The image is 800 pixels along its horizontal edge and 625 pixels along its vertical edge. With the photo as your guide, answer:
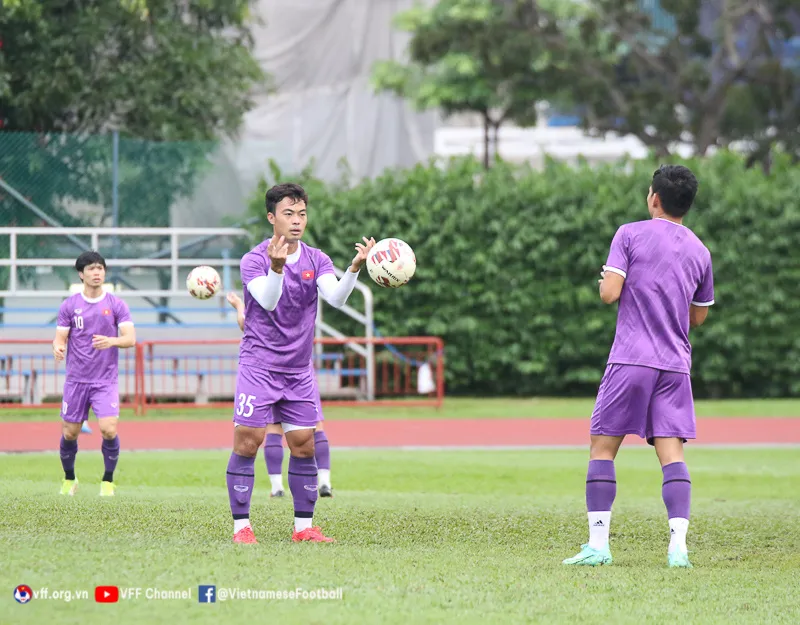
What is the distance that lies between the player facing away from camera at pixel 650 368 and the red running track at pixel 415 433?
9753 mm

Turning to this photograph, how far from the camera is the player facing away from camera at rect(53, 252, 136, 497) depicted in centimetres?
1161

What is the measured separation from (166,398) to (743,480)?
1121 centimetres

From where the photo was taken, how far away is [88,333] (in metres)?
11.8

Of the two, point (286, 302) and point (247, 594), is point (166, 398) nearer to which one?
point (286, 302)

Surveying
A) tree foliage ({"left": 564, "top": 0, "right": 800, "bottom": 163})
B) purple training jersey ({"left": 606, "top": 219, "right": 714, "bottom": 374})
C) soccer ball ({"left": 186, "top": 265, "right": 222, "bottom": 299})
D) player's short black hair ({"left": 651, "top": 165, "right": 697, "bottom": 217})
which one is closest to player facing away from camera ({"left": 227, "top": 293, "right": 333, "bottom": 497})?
soccer ball ({"left": 186, "top": 265, "right": 222, "bottom": 299})

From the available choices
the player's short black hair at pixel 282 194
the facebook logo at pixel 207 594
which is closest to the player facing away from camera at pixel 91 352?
the player's short black hair at pixel 282 194

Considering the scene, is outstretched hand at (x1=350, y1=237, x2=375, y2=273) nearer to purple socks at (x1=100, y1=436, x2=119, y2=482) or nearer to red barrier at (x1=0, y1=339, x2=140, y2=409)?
purple socks at (x1=100, y1=436, x2=119, y2=482)

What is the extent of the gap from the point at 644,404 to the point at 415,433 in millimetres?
11478

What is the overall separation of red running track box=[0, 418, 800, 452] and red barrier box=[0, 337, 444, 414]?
106 centimetres

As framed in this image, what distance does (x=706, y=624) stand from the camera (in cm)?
611

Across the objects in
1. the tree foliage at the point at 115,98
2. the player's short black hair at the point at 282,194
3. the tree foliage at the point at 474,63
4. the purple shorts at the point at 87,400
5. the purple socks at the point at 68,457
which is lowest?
the purple socks at the point at 68,457

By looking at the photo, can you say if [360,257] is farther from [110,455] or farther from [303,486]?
[110,455]

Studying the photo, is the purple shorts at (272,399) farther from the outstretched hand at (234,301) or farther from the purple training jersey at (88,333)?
the purple training jersey at (88,333)

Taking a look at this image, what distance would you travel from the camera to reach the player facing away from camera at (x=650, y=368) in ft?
25.2
